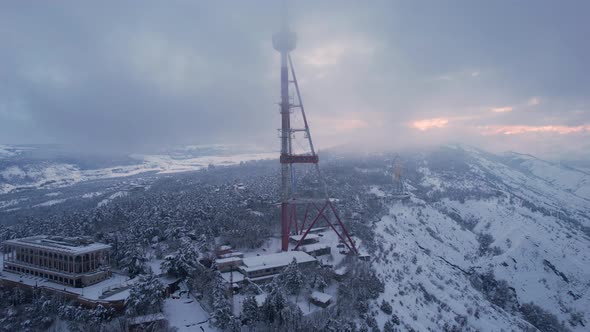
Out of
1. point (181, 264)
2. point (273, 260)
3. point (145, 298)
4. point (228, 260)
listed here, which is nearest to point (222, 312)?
point (145, 298)

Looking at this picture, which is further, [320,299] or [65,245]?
[65,245]

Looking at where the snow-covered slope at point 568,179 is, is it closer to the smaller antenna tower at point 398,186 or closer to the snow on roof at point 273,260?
the smaller antenna tower at point 398,186

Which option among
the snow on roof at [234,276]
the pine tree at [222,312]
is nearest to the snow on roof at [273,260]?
the snow on roof at [234,276]

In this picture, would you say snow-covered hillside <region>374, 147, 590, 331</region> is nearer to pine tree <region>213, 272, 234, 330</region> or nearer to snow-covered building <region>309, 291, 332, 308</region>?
snow-covered building <region>309, 291, 332, 308</region>

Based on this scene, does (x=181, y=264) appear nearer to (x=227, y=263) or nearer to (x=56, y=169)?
(x=227, y=263)

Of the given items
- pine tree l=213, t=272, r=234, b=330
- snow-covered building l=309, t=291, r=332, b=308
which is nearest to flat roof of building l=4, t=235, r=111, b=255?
pine tree l=213, t=272, r=234, b=330
